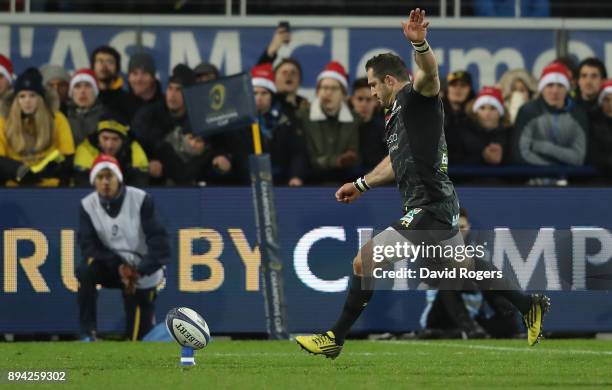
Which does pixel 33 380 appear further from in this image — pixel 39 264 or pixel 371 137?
pixel 371 137

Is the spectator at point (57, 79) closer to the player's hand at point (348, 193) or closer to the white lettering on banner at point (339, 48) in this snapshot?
the white lettering on banner at point (339, 48)

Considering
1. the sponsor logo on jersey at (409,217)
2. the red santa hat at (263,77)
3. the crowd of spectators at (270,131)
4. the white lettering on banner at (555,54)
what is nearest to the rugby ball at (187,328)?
the sponsor logo on jersey at (409,217)

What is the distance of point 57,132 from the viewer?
1492cm

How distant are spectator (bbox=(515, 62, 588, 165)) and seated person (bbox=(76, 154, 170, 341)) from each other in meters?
4.02

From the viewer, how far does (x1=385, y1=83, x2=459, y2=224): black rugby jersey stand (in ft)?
33.0

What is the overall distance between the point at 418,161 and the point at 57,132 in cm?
590

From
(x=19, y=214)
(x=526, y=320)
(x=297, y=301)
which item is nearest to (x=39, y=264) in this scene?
(x=19, y=214)

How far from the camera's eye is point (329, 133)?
15.3 metres

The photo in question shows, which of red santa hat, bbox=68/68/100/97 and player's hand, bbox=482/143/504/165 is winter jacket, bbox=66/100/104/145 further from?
player's hand, bbox=482/143/504/165

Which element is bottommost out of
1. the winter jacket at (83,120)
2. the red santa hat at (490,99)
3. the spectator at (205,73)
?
the winter jacket at (83,120)

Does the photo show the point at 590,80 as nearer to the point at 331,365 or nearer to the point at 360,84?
the point at 360,84

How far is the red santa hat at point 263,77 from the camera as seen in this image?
15.3 meters

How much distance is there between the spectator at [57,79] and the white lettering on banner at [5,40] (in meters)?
0.76

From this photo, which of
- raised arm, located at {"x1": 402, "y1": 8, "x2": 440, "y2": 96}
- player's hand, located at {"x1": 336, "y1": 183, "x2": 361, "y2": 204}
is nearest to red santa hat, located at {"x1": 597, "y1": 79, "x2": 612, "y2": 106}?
player's hand, located at {"x1": 336, "y1": 183, "x2": 361, "y2": 204}
